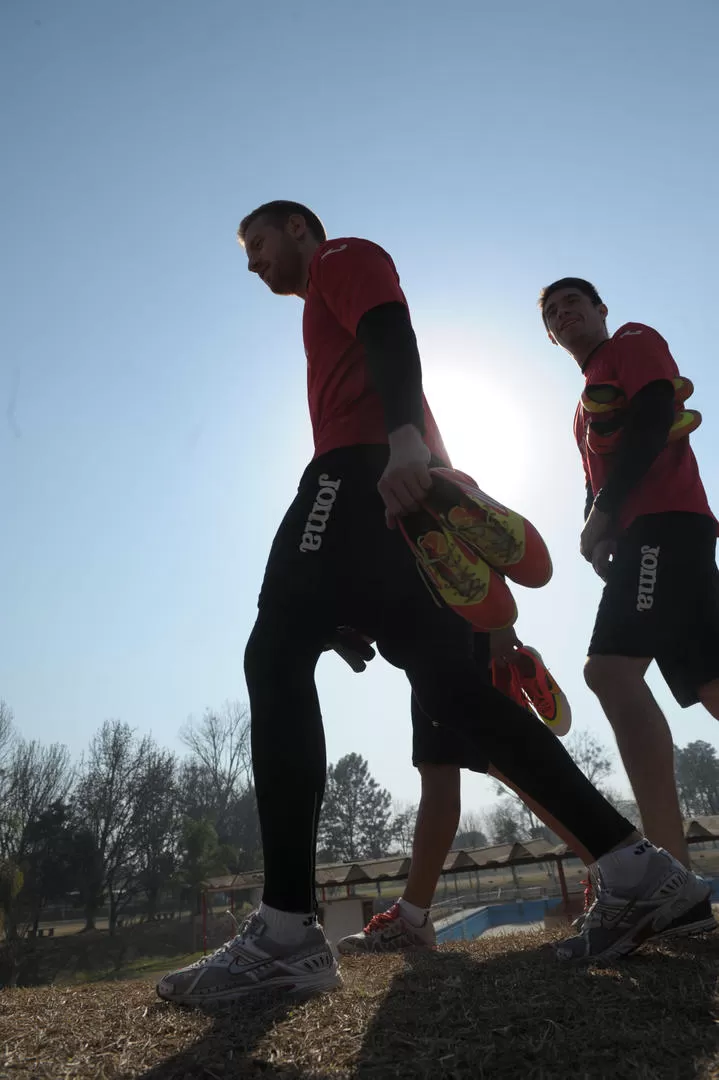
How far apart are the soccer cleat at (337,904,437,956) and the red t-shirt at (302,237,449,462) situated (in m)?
2.19

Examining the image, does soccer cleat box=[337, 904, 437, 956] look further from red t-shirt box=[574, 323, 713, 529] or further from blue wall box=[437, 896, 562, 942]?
blue wall box=[437, 896, 562, 942]

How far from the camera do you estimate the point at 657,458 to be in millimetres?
3027

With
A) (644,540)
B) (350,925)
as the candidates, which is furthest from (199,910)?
(644,540)

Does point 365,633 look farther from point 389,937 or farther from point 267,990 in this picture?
point 389,937

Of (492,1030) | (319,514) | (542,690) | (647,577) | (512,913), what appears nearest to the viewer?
(492,1030)

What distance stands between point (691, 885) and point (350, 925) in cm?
1558

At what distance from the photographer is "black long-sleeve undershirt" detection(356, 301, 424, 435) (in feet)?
6.70

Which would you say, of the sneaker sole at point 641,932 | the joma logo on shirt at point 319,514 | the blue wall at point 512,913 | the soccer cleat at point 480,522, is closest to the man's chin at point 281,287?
the joma logo on shirt at point 319,514

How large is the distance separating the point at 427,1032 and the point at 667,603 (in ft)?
6.55

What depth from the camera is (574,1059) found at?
1.00 m

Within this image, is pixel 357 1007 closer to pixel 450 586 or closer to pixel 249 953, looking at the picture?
pixel 249 953

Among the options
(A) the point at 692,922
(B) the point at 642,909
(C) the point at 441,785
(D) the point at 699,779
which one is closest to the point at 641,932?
(B) the point at 642,909

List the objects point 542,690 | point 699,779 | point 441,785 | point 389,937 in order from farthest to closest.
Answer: point 699,779 < point 441,785 < point 389,937 < point 542,690

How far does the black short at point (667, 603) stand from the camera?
270 cm
